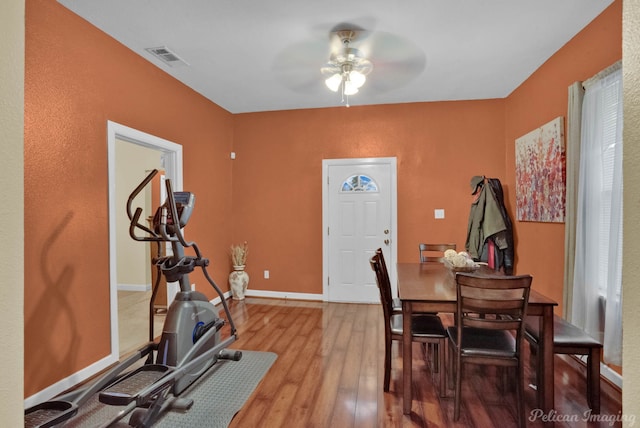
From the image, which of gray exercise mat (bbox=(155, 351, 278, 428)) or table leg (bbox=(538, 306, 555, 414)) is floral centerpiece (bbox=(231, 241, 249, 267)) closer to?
gray exercise mat (bbox=(155, 351, 278, 428))

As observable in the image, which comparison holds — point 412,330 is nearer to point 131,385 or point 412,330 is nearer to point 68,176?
point 131,385

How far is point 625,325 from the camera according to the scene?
0.71m

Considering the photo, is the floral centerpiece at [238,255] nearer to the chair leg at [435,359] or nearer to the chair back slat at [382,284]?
the chair back slat at [382,284]

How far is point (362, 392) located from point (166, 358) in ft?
4.53

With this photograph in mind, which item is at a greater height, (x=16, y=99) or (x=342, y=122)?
(x=342, y=122)

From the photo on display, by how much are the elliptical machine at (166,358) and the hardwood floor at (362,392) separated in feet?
1.56

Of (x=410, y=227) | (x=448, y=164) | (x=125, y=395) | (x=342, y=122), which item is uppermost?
(x=342, y=122)

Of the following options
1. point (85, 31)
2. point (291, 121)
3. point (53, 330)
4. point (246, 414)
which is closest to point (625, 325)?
point (246, 414)

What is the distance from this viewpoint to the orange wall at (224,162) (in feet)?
7.14

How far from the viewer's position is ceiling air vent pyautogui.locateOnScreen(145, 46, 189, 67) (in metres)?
2.93

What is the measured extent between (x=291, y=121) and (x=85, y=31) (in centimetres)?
261

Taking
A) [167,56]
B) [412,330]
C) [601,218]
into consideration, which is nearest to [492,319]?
[412,330]

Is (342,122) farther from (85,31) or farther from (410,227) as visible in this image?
(85,31)

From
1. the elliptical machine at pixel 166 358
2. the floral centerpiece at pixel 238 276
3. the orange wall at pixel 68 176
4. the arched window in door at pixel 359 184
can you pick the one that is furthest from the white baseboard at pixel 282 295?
the orange wall at pixel 68 176
